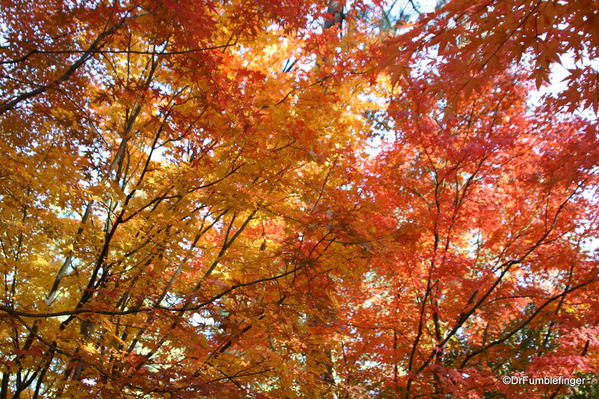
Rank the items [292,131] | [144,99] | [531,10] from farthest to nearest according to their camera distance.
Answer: [292,131], [144,99], [531,10]

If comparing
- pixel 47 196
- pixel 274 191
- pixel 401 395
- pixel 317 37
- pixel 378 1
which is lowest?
pixel 401 395

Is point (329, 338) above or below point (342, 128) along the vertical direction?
below

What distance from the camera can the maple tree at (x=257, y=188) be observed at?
299cm

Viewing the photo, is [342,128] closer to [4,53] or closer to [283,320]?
[283,320]

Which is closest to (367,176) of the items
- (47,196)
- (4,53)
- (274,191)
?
(274,191)

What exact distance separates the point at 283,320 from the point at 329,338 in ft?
8.05

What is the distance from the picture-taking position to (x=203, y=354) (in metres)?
3.87

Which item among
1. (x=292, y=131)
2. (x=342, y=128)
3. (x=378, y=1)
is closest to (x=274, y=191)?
(x=292, y=131)

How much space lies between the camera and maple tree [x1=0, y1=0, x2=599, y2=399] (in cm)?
299

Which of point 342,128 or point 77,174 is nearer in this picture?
point 77,174

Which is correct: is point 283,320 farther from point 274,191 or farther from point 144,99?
point 144,99

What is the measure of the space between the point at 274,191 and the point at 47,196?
2.55m

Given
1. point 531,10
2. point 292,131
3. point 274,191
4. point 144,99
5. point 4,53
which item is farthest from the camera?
point 274,191

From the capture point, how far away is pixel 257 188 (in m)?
4.17
